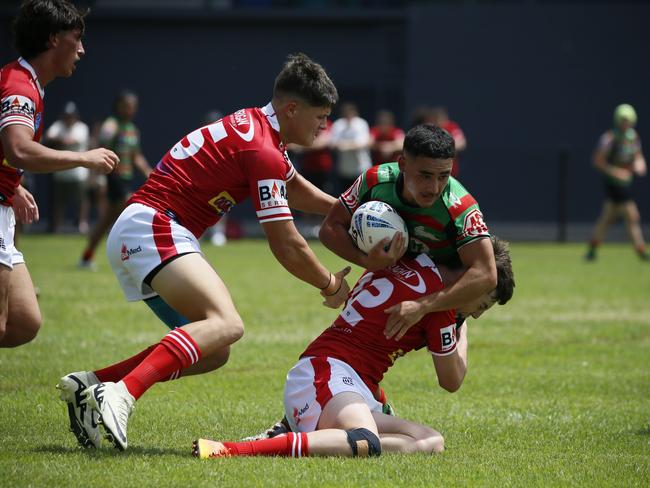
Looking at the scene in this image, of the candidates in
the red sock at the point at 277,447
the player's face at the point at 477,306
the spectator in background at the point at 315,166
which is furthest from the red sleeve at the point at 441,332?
the spectator in background at the point at 315,166

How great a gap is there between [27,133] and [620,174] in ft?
47.6

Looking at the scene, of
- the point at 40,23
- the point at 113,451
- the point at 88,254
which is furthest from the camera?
the point at 88,254

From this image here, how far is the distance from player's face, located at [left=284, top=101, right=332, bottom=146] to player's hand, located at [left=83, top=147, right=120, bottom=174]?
974mm

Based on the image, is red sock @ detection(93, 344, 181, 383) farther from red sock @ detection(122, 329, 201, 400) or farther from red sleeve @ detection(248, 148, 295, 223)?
red sleeve @ detection(248, 148, 295, 223)

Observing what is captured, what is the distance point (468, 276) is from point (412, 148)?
75cm

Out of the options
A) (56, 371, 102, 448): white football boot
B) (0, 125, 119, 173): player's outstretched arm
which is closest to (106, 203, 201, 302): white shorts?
(0, 125, 119, 173): player's outstretched arm

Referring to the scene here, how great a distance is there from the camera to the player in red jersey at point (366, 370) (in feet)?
17.6

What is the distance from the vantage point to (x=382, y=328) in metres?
5.82

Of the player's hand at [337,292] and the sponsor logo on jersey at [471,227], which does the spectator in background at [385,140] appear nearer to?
the player's hand at [337,292]

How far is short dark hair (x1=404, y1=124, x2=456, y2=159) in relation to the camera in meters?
5.58

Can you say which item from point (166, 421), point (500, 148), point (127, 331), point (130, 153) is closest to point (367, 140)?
point (500, 148)

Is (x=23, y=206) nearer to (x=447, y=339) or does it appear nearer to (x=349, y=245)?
A: (x=349, y=245)

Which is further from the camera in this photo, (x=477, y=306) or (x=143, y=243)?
(x=477, y=306)

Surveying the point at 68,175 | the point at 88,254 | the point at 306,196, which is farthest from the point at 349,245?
the point at 68,175
